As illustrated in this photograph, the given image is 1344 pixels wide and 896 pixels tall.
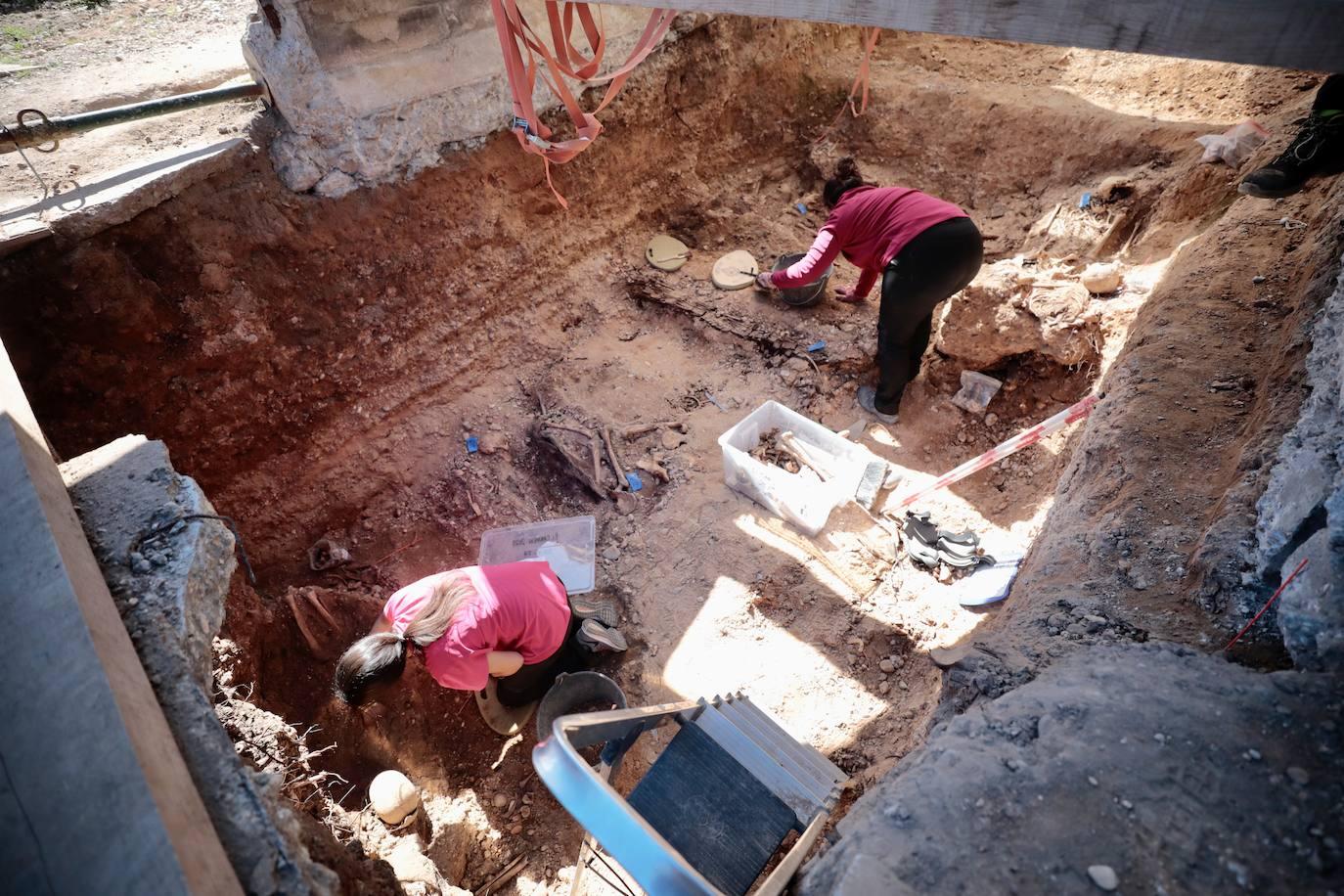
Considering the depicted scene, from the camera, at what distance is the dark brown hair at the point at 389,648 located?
106 inches

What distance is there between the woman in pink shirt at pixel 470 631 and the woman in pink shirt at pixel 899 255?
276 cm

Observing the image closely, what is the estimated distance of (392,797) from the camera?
115 inches

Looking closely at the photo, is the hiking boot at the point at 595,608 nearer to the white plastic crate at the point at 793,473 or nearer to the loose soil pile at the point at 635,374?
the loose soil pile at the point at 635,374

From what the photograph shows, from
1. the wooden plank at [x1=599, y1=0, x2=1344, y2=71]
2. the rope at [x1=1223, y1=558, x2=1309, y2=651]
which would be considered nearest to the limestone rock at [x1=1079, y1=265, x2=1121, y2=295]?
the wooden plank at [x1=599, y1=0, x2=1344, y2=71]

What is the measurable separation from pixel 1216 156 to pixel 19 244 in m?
7.15

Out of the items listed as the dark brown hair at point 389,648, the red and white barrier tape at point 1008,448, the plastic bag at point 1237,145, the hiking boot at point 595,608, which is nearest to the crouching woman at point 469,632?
the dark brown hair at point 389,648

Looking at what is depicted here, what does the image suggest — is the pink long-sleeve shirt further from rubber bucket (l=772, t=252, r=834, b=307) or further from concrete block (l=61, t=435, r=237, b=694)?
concrete block (l=61, t=435, r=237, b=694)

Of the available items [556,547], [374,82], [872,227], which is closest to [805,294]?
[872,227]

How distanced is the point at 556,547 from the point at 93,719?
2.73 m

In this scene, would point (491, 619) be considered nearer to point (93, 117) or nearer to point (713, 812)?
point (713, 812)

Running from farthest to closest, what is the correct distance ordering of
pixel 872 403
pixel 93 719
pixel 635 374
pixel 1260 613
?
pixel 635 374 < pixel 872 403 < pixel 1260 613 < pixel 93 719

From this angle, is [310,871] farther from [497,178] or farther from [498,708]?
[497,178]

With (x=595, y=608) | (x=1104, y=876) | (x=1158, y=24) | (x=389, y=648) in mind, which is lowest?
(x=595, y=608)

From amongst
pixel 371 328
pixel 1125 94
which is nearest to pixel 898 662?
pixel 371 328
